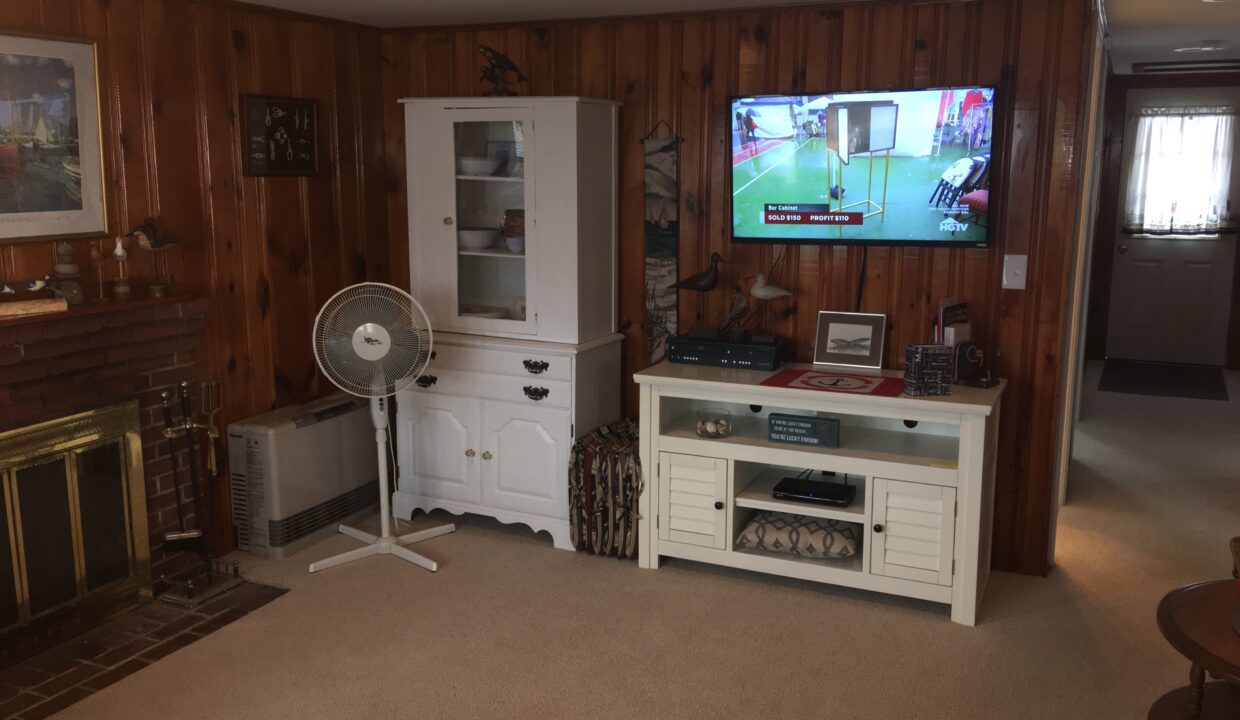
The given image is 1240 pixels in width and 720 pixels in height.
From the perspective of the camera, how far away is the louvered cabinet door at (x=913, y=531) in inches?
136

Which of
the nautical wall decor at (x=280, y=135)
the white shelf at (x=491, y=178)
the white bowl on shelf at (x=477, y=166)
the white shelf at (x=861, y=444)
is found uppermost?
the nautical wall decor at (x=280, y=135)

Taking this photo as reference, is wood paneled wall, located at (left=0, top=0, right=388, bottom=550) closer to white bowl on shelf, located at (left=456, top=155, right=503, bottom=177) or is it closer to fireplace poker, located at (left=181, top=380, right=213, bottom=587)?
fireplace poker, located at (left=181, top=380, right=213, bottom=587)

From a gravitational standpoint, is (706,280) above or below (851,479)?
above

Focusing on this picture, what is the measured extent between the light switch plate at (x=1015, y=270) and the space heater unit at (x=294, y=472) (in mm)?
2615

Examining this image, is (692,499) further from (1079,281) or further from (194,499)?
(1079,281)

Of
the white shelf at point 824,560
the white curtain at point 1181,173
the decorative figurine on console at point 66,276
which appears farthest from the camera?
the white curtain at point 1181,173

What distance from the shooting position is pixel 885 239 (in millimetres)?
3799

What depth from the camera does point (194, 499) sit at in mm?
3799

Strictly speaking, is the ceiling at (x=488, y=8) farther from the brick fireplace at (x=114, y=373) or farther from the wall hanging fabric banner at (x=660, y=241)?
the brick fireplace at (x=114, y=373)

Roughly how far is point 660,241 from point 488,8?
113cm

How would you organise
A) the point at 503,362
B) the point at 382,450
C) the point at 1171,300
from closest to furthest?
A: the point at 382,450
the point at 503,362
the point at 1171,300

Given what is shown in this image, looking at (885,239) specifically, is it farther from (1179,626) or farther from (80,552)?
(80,552)

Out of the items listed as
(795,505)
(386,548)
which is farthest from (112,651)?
(795,505)

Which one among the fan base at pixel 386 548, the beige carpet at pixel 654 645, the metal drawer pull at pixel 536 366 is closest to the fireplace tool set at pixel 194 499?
the beige carpet at pixel 654 645
